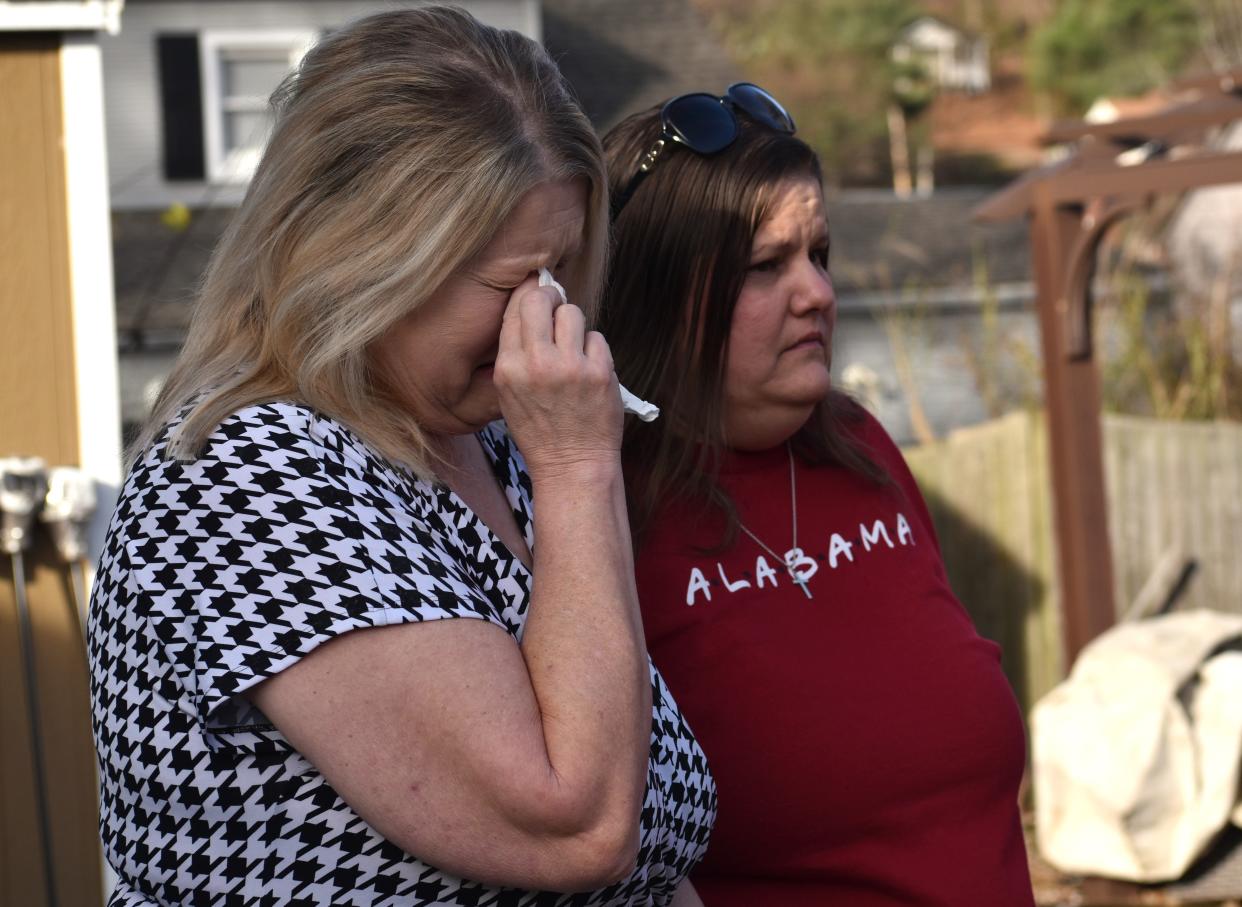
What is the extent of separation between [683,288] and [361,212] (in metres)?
0.76

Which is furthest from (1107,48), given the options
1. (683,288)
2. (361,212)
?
(361,212)

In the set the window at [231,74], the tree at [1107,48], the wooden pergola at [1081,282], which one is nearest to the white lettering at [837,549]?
the wooden pergola at [1081,282]

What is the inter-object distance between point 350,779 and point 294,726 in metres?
0.07

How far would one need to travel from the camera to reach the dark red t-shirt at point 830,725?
1993 millimetres

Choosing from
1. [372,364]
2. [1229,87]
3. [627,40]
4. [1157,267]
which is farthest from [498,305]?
[627,40]

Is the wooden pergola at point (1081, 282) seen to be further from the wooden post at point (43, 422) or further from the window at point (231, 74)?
the window at point (231, 74)

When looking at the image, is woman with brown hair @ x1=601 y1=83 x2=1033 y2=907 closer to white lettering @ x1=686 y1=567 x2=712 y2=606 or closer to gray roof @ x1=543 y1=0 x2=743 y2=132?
white lettering @ x1=686 y1=567 x2=712 y2=606

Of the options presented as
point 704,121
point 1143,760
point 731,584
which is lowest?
point 1143,760

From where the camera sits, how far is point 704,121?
2.13 m

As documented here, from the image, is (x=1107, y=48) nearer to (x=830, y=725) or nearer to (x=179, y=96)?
(x=179, y=96)

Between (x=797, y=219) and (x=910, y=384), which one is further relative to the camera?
(x=910, y=384)

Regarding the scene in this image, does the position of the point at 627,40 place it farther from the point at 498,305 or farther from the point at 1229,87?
the point at 498,305

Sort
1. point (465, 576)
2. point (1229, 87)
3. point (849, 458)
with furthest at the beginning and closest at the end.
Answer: point (1229, 87) < point (849, 458) < point (465, 576)

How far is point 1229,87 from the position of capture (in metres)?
6.44
